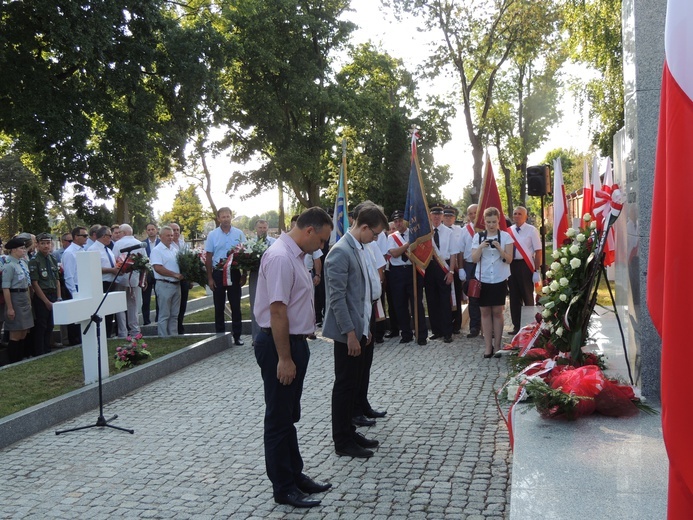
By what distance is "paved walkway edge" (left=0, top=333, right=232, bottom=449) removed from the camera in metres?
7.37

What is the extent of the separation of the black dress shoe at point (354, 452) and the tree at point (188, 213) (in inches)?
2067

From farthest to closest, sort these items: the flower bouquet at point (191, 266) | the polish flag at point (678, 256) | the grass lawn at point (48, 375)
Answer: the flower bouquet at point (191, 266), the grass lawn at point (48, 375), the polish flag at point (678, 256)

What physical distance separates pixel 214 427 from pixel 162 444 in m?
0.65

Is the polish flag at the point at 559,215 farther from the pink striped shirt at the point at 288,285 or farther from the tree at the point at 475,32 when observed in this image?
the tree at the point at 475,32

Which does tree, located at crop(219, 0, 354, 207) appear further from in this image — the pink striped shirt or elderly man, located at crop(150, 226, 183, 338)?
the pink striped shirt

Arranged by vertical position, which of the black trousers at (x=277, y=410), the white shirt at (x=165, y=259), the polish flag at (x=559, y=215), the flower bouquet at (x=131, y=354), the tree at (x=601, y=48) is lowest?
the flower bouquet at (x=131, y=354)

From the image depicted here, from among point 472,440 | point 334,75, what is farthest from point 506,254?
point 334,75

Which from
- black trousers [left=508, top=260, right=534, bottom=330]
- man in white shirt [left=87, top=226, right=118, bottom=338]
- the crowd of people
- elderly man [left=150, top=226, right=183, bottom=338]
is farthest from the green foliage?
the crowd of people

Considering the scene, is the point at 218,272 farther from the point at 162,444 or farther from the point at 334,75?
the point at 334,75

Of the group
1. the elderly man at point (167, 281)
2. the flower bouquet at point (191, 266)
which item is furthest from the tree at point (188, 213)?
the flower bouquet at point (191, 266)

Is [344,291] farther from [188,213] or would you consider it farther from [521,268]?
[188,213]

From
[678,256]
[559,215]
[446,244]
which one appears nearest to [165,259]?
[446,244]

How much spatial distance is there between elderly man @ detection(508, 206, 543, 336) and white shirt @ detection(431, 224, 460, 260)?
3.31 feet

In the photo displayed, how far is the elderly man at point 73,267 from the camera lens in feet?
41.8
